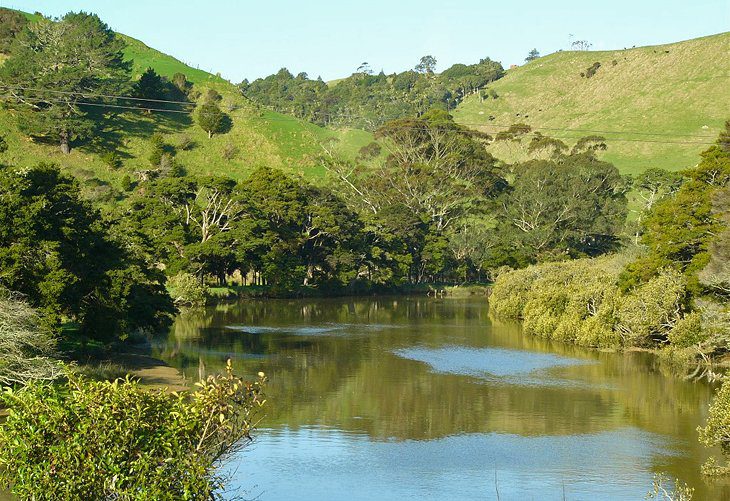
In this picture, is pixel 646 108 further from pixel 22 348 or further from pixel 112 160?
pixel 22 348

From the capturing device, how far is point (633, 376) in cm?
5028

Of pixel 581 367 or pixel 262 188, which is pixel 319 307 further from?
pixel 581 367

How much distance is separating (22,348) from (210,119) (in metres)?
104

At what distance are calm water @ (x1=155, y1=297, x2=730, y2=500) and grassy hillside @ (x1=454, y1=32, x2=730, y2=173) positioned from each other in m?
88.8

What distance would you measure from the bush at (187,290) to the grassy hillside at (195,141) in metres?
31.5

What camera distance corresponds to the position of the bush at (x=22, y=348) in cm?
3225

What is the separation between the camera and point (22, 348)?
34.2 metres

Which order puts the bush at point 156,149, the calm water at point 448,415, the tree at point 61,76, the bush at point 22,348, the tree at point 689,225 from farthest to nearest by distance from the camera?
the bush at point 156,149 → the tree at point 61,76 → the tree at point 689,225 → the bush at point 22,348 → the calm water at point 448,415

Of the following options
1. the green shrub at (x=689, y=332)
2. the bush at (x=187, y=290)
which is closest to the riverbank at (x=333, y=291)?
the bush at (x=187, y=290)

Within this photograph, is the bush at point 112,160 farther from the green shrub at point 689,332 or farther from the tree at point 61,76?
the green shrub at point 689,332

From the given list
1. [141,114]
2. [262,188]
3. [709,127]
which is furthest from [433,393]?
[709,127]

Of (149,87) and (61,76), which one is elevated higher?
(149,87)

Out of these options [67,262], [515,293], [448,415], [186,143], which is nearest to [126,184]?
[186,143]

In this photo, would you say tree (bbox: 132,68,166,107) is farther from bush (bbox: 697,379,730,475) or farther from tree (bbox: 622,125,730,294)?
bush (bbox: 697,379,730,475)
